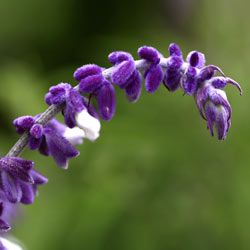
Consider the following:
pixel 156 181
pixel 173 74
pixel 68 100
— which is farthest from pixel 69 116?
pixel 156 181

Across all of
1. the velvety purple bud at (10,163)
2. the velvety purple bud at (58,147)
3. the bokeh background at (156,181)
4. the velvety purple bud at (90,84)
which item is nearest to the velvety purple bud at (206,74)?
the velvety purple bud at (90,84)

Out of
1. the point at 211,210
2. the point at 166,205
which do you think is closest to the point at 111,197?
the point at 166,205

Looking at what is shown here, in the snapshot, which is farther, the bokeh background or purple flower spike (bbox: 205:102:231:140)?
the bokeh background

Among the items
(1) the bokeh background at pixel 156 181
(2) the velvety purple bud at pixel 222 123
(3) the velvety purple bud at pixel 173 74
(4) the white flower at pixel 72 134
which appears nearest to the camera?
(2) the velvety purple bud at pixel 222 123

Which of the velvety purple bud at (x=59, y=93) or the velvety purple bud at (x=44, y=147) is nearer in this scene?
the velvety purple bud at (x=59, y=93)

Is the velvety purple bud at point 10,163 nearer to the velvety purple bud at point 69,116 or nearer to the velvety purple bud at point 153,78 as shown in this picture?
the velvety purple bud at point 69,116

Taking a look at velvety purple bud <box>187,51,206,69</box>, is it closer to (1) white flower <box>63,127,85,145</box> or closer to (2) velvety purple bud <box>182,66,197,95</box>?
(2) velvety purple bud <box>182,66,197,95</box>

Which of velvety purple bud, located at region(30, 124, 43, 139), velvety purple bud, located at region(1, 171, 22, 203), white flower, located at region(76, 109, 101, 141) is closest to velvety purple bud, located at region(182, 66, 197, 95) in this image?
white flower, located at region(76, 109, 101, 141)
